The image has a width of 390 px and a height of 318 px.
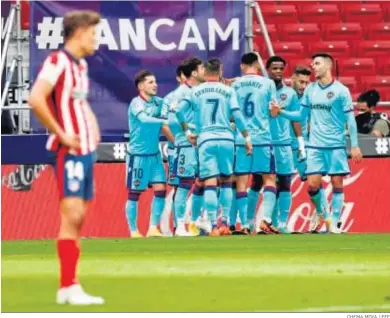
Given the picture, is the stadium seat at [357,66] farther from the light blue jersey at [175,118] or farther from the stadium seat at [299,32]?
the light blue jersey at [175,118]

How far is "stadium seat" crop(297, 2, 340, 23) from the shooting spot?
3078cm

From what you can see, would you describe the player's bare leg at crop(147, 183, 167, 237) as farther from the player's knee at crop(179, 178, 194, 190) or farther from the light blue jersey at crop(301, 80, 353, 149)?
the light blue jersey at crop(301, 80, 353, 149)

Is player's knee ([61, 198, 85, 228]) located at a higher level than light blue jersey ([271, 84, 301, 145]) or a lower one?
lower

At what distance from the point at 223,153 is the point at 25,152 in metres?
2.70

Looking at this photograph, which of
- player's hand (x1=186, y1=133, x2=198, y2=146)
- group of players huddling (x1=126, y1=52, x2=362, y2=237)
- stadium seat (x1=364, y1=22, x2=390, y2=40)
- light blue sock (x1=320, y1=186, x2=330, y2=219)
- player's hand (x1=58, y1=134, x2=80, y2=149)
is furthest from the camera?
stadium seat (x1=364, y1=22, x2=390, y2=40)

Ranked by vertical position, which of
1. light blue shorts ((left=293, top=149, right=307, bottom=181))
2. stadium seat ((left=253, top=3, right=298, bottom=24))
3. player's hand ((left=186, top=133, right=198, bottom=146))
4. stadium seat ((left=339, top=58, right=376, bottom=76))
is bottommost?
light blue shorts ((left=293, top=149, right=307, bottom=181))

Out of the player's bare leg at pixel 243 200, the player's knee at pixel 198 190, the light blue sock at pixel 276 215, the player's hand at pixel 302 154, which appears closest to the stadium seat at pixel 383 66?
the player's hand at pixel 302 154

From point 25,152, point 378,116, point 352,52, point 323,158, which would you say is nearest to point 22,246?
point 25,152

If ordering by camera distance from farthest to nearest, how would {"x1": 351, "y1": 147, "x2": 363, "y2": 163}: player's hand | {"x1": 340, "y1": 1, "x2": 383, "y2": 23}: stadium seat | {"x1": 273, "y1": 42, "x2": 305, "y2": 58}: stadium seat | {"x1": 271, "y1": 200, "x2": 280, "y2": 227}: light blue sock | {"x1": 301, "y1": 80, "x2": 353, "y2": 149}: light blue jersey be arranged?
1. {"x1": 340, "y1": 1, "x2": 383, "y2": 23}: stadium seat
2. {"x1": 273, "y1": 42, "x2": 305, "y2": 58}: stadium seat
3. {"x1": 271, "y1": 200, "x2": 280, "y2": 227}: light blue sock
4. {"x1": 301, "y1": 80, "x2": 353, "y2": 149}: light blue jersey
5. {"x1": 351, "y1": 147, "x2": 363, "y2": 163}: player's hand

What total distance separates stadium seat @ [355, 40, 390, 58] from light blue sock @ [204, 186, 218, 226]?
11.1 metres

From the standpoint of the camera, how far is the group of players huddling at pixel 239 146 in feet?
65.3

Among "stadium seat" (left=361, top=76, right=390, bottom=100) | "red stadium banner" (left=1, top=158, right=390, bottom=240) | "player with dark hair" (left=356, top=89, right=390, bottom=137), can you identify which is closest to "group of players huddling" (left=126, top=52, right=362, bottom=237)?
"red stadium banner" (left=1, top=158, right=390, bottom=240)

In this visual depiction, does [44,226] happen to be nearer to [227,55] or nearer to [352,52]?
[227,55]

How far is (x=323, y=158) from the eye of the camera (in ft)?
67.0
